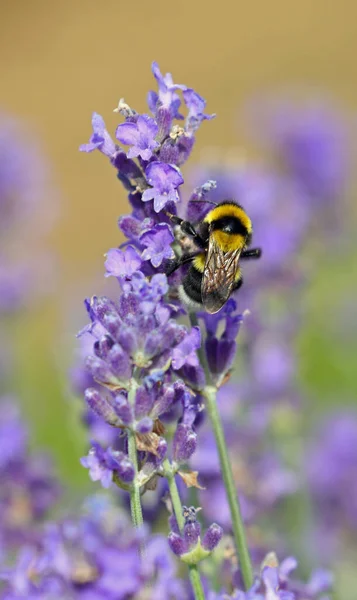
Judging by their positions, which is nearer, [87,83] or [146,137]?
[146,137]

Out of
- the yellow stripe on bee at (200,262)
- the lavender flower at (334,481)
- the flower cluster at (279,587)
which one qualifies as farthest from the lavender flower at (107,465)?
the lavender flower at (334,481)

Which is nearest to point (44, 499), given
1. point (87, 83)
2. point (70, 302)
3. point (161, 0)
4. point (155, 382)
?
point (155, 382)

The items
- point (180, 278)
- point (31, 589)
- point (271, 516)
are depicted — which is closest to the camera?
point (31, 589)

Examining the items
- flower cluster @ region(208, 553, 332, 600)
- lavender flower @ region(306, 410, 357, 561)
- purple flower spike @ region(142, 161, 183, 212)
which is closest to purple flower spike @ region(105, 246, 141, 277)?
purple flower spike @ region(142, 161, 183, 212)

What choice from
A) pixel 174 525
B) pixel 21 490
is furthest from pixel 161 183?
pixel 21 490

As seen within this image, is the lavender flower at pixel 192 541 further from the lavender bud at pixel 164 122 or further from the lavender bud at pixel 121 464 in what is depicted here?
the lavender bud at pixel 164 122

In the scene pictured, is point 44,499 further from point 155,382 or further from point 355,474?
point 355,474
